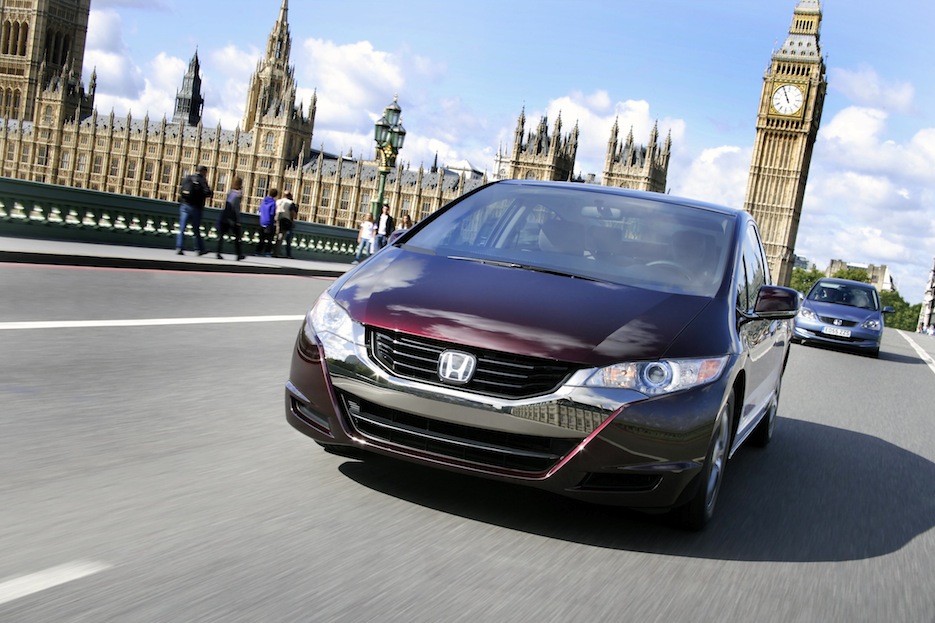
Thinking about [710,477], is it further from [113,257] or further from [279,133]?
[279,133]

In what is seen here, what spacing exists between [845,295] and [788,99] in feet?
374

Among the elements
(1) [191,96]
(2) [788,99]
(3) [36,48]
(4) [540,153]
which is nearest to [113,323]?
(4) [540,153]

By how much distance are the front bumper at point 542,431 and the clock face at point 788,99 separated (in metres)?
131

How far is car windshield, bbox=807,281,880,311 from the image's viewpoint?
20.4m

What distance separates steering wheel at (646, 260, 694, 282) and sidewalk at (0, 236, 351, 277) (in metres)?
10.4

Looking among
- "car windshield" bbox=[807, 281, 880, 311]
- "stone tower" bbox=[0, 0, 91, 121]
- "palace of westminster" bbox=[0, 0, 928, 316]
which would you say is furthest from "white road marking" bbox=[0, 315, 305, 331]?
"stone tower" bbox=[0, 0, 91, 121]

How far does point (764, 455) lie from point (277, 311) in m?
7.07

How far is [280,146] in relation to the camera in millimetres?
127062

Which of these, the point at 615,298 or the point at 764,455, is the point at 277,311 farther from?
the point at 615,298

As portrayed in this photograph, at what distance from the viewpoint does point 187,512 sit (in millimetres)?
3604

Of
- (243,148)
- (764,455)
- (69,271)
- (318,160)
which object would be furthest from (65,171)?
(764,455)

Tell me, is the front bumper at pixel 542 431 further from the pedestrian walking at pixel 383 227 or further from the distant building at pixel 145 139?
the distant building at pixel 145 139

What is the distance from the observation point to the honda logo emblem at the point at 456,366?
376cm

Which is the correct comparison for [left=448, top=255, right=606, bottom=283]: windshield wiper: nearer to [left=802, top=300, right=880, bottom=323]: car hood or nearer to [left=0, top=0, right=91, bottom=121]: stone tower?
[left=802, top=300, right=880, bottom=323]: car hood
